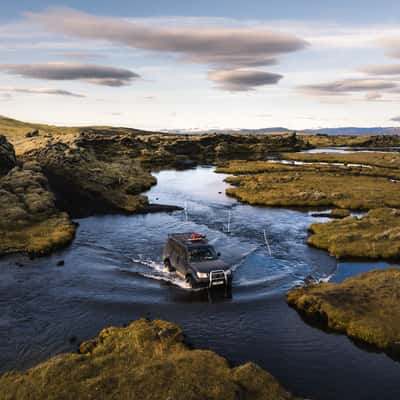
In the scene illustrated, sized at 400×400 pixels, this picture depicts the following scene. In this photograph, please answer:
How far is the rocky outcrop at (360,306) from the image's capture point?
2498 cm

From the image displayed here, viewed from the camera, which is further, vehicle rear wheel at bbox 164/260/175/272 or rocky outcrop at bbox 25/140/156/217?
rocky outcrop at bbox 25/140/156/217

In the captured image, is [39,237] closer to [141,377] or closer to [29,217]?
[29,217]

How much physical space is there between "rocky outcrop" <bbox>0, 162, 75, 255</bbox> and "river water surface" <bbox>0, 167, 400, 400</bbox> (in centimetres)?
220

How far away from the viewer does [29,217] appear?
53.2 meters

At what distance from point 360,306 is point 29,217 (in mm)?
41159

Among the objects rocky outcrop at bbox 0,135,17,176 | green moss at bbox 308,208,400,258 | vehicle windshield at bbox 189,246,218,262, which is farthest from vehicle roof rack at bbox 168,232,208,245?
rocky outcrop at bbox 0,135,17,176

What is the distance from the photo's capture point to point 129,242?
157 feet

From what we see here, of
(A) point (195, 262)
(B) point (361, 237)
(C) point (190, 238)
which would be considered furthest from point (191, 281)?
(B) point (361, 237)

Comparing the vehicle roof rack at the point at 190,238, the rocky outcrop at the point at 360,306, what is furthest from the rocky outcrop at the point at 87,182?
the rocky outcrop at the point at 360,306

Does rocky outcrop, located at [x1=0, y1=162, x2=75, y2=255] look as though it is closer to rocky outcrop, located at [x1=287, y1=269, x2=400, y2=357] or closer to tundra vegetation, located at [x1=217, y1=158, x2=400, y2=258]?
rocky outcrop, located at [x1=287, y1=269, x2=400, y2=357]

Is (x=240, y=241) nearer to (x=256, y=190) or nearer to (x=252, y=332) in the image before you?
(x=252, y=332)

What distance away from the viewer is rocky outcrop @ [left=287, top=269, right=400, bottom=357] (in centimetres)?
2498

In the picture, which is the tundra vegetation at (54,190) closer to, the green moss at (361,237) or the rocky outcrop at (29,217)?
the rocky outcrop at (29,217)

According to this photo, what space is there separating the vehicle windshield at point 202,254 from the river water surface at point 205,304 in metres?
2.54
